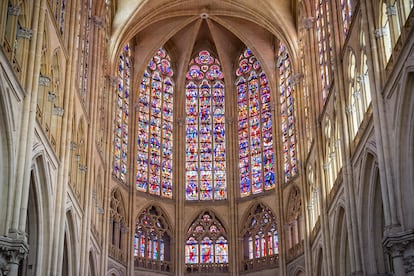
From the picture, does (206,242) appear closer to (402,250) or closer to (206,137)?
(206,137)

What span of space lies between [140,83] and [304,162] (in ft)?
40.9

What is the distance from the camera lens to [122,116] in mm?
42750

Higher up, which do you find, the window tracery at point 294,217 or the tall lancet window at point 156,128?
the tall lancet window at point 156,128

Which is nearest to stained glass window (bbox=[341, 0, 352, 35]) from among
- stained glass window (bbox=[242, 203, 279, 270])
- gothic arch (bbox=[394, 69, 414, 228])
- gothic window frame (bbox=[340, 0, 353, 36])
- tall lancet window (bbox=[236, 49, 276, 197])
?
gothic window frame (bbox=[340, 0, 353, 36])

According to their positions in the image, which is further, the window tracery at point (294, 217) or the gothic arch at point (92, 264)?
the window tracery at point (294, 217)

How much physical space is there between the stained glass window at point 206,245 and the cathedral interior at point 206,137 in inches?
3.3

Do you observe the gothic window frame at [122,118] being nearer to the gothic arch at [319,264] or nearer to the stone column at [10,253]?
the gothic arch at [319,264]

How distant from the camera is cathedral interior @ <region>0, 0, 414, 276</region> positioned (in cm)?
2108

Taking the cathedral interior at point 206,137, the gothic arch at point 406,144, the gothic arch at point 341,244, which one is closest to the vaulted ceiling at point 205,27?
the cathedral interior at point 206,137

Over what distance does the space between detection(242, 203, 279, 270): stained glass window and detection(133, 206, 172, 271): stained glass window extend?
4564 millimetres

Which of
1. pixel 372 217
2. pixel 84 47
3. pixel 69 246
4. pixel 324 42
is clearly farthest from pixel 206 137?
pixel 372 217

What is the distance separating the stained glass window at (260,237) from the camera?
41.8 meters

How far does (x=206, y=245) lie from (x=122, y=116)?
29.7 ft

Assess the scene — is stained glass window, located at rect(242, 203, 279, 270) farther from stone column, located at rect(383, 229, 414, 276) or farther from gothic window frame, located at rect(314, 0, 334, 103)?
stone column, located at rect(383, 229, 414, 276)
